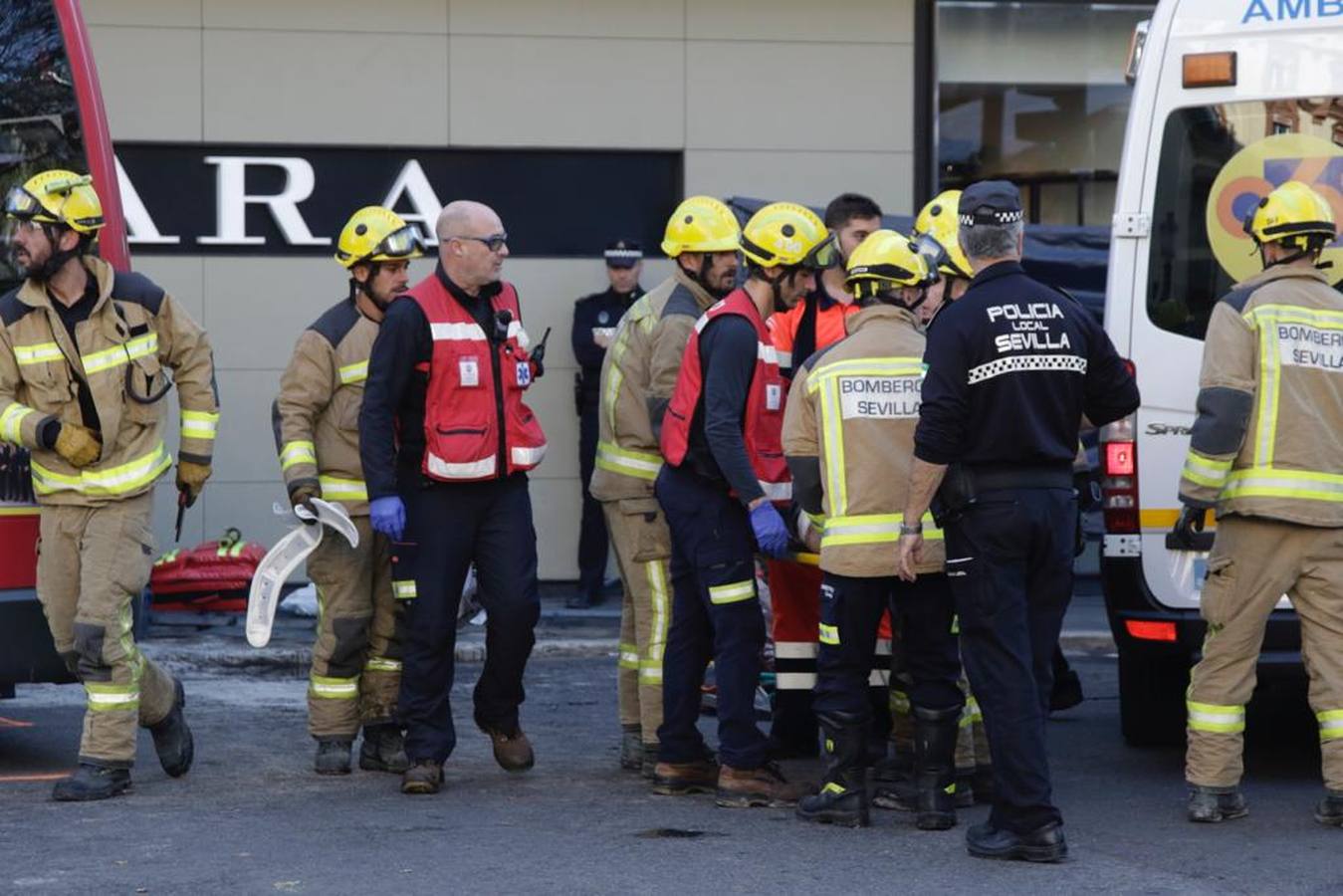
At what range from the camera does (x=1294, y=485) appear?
7098 millimetres

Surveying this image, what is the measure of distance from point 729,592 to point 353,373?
5.29 ft

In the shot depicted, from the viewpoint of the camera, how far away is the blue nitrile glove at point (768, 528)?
7309 millimetres

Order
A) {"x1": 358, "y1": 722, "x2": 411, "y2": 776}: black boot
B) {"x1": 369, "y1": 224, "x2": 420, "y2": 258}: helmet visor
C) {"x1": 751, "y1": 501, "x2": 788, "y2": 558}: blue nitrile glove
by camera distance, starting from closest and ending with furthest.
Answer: {"x1": 751, "y1": 501, "x2": 788, "y2": 558}: blue nitrile glove
{"x1": 369, "y1": 224, "x2": 420, "y2": 258}: helmet visor
{"x1": 358, "y1": 722, "x2": 411, "y2": 776}: black boot

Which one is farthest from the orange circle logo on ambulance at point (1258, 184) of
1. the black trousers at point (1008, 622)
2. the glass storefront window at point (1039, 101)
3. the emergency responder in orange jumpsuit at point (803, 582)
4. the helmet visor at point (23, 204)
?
the glass storefront window at point (1039, 101)

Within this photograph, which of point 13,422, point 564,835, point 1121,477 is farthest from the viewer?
point 1121,477

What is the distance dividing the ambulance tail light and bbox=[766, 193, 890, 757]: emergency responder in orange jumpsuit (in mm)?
878

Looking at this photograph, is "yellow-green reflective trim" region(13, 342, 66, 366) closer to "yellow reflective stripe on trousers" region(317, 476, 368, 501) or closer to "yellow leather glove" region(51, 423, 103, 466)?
"yellow leather glove" region(51, 423, 103, 466)

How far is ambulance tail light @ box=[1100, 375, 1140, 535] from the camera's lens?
7.88m

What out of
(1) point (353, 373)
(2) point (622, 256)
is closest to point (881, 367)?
(1) point (353, 373)

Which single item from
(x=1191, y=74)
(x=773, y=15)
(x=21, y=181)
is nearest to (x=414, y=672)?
(x=21, y=181)

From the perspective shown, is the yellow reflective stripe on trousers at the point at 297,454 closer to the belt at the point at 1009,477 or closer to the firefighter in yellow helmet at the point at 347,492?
the firefighter in yellow helmet at the point at 347,492

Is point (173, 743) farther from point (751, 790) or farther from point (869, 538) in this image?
point (869, 538)

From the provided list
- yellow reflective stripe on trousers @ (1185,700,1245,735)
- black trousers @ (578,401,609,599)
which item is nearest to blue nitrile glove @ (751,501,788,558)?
yellow reflective stripe on trousers @ (1185,700,1245,735)

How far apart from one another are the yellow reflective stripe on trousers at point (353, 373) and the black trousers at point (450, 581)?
55 centimetres
